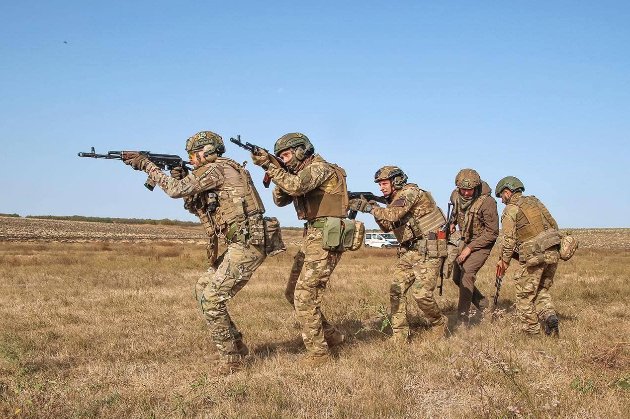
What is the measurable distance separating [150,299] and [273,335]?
4.32m

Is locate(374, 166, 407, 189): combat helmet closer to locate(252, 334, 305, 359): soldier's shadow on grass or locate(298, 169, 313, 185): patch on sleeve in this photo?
locate(298, 169, 313, 185): patch on sleeve

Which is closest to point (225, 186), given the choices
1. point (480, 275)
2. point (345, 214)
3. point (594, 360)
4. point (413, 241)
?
point (345, 214)

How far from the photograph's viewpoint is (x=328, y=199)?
6680mm

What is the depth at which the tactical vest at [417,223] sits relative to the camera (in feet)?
25.0

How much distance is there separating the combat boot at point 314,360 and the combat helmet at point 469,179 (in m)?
4.11

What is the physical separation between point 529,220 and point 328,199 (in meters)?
3.16

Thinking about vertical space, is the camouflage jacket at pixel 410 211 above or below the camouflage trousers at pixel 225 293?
above

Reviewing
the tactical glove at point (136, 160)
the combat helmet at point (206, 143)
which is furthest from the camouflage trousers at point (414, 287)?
the tactical glove at point (136, 160)

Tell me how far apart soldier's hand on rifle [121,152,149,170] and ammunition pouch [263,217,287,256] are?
5.55 feet

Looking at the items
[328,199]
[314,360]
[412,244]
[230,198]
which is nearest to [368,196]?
[412,244]

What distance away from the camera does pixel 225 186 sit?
21.0 ft

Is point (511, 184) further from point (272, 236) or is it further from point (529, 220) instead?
point (272, 236)

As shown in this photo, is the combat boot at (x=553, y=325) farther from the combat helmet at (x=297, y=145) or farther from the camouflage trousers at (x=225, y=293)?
the camouflage trousers at (x=225, y=293)

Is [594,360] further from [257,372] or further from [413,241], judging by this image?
[257,372]
